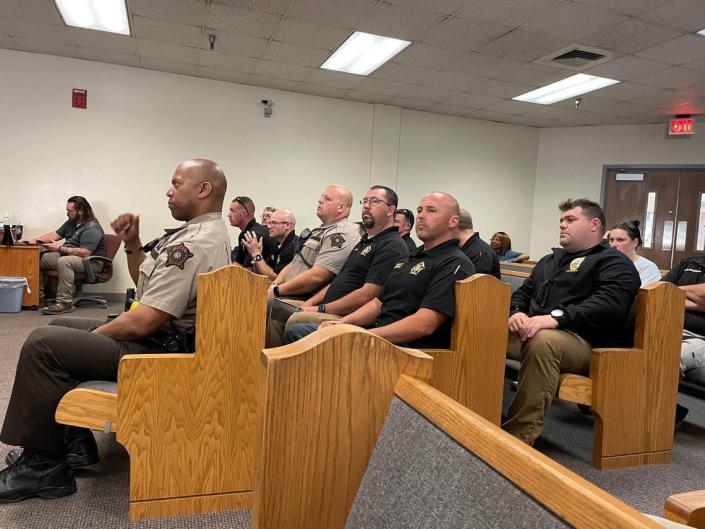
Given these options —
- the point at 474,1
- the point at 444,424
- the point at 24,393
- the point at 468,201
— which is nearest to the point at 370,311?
the point at 24,393

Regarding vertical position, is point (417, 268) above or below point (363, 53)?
below

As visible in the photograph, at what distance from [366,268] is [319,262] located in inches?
16.5

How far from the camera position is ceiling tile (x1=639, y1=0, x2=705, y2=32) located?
3.77 m

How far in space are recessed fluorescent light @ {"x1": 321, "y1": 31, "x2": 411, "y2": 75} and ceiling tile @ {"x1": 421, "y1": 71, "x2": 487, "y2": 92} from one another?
71 cm

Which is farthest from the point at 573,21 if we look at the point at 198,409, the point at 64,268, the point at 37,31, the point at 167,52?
the point at 64,268

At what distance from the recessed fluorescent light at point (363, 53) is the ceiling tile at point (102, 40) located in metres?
1.98

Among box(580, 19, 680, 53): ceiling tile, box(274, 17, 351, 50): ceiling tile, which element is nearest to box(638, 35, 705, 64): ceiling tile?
box(580, 19, 680, 53): ceiling tile

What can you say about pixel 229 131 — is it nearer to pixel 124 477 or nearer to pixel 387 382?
pixel 124 477

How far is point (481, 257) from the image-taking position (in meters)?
3.05

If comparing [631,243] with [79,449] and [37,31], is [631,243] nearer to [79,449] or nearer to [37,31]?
[79,449]

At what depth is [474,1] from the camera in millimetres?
3943

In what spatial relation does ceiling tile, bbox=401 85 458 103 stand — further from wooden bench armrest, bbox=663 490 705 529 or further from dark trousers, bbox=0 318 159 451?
wooden bench armrest, bbox=663 490 705 529

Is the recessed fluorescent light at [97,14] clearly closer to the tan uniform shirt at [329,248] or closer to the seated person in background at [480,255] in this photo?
the tan uniform shirt at [329,248]

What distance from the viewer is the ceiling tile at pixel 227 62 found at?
5520 millimetres
